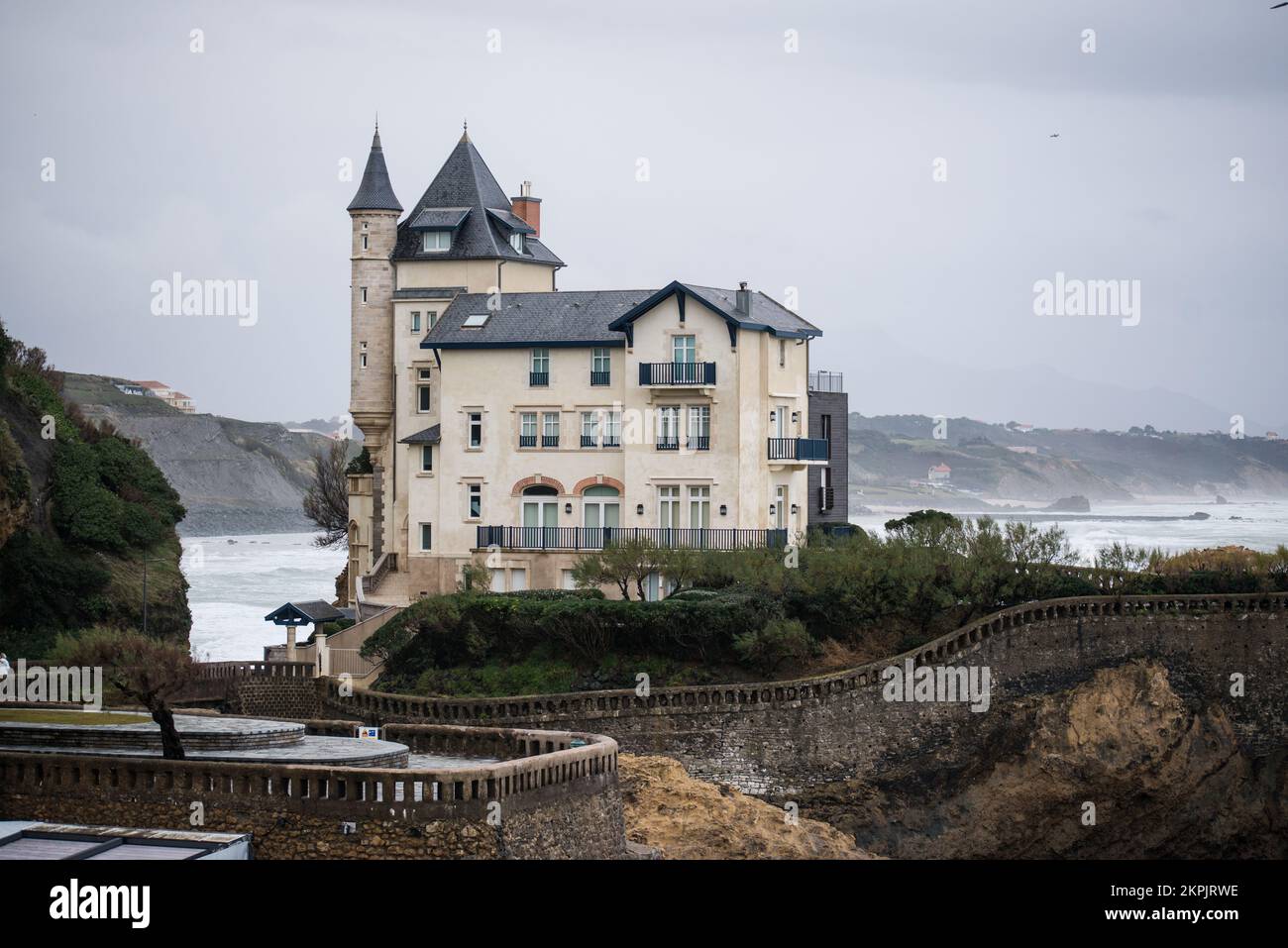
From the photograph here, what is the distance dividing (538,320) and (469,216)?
625 cm

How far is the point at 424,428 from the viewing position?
67.1 meters

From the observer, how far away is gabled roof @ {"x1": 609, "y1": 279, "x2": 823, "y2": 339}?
62.3m

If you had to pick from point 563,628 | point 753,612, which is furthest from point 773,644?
point 563,628

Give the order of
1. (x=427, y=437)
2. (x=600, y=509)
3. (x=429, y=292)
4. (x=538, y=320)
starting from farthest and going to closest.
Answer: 1. (x=429, y=292)
2. (x=427, y=437)
3. (x=538, y=320)
4. (x=600, y=509)

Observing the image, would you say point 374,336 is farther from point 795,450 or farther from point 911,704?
point 911,704

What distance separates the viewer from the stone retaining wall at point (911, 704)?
5059 cm

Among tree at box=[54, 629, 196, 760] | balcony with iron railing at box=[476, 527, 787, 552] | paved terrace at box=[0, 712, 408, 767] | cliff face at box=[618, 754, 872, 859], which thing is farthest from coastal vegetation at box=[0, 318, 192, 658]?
cliff face at box=[618, 754, 872, 859]

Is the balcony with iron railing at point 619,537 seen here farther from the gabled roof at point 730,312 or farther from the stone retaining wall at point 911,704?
the stone retaining wall at point 911,704

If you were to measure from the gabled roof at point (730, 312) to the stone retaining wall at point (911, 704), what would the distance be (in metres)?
14.0

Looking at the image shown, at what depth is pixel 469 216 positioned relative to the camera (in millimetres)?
69438

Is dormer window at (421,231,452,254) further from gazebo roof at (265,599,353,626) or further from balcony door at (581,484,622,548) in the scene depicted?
gazebo roof at (265,599,353,626)

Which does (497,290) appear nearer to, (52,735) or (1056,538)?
(1056,538)

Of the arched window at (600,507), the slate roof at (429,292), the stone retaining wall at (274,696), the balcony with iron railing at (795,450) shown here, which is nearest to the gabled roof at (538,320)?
the slate roof at (429,292)
